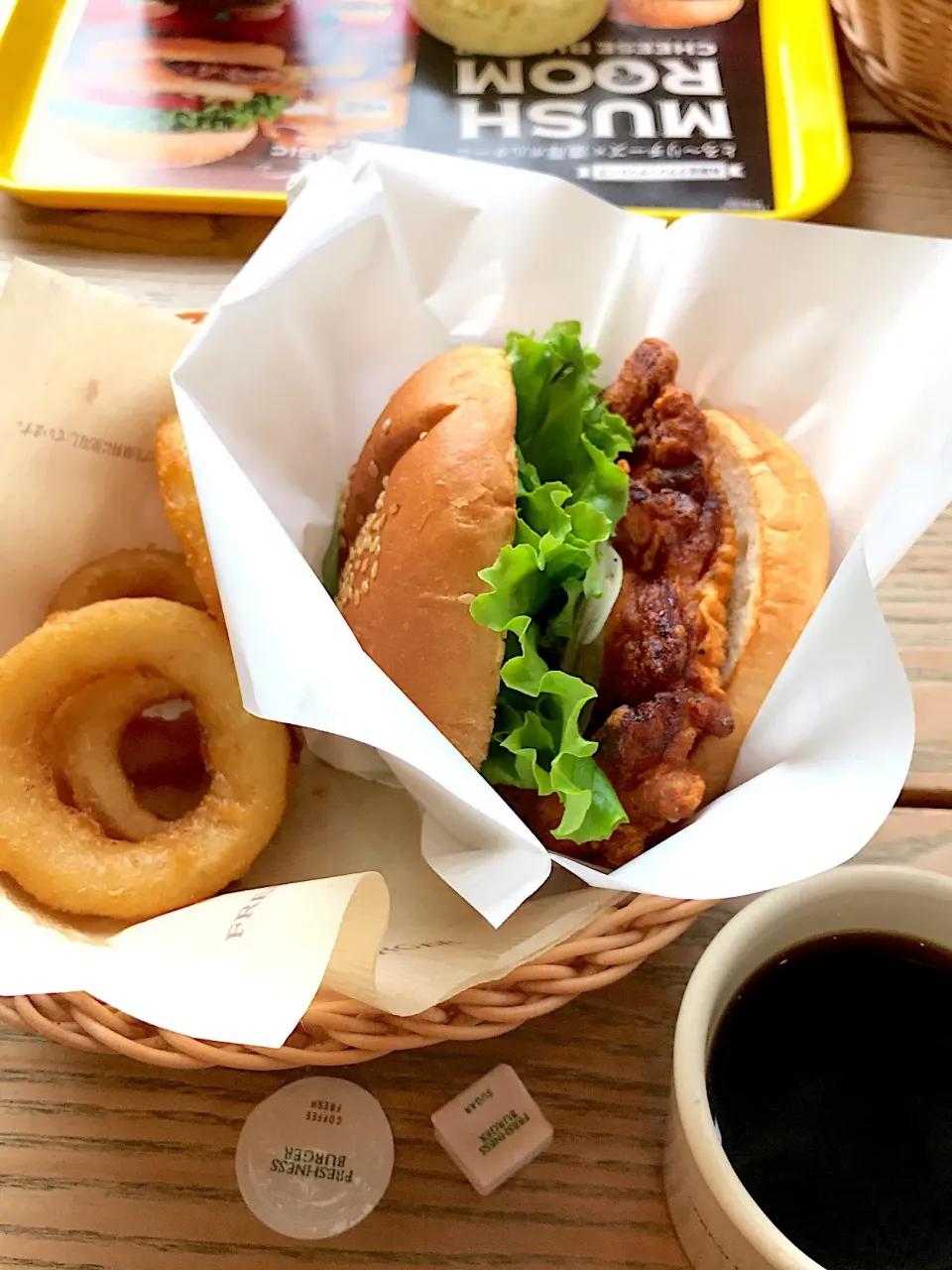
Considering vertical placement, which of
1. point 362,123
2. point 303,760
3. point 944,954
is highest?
point 362,123

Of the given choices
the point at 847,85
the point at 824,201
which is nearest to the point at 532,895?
the point at 824,201

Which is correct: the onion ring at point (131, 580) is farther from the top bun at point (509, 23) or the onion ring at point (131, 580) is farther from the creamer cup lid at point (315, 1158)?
the top bun at point (509, 23)

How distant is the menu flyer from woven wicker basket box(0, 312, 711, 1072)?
846mm

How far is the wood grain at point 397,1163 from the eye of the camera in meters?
0.64

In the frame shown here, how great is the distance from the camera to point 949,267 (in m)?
0.84

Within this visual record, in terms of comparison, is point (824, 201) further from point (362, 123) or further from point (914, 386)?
point (362, 123)

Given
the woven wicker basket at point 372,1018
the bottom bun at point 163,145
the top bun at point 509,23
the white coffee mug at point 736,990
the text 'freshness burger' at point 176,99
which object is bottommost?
the woven wicker basket at point 372,1018

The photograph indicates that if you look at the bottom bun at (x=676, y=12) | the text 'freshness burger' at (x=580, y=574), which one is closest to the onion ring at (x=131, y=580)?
the text 'freshness burger' at (x=580, y=574)

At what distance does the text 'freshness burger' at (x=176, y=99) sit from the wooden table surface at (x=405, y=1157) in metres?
0.98

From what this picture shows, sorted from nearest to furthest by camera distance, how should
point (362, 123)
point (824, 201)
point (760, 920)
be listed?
point (760, 920)
point (824, 201)
point (362, 123)

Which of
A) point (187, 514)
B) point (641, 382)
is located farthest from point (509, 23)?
point (187, 514)

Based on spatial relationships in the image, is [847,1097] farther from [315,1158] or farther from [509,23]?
[509,23]

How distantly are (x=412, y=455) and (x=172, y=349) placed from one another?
26 cm

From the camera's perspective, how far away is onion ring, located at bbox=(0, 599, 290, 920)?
734 millimetres
